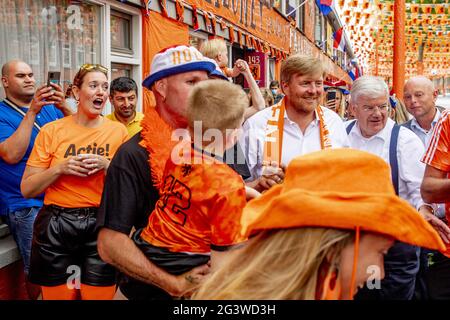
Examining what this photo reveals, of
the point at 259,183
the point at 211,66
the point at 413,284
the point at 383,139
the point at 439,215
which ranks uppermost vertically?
the point at 211,66

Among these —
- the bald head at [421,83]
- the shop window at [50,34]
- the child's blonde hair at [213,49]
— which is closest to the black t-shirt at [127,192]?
the child's blonde hair at [213,49]

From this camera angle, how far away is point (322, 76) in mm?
3467

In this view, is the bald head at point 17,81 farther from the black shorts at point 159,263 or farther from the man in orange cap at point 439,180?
the man in orange cap at point 439,180

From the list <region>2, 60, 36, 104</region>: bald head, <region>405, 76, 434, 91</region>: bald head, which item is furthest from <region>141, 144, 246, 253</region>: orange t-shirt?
<region>405, 76, 434, 91</region>: bald head

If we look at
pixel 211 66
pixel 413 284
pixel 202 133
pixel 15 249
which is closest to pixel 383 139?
pixel 413 284

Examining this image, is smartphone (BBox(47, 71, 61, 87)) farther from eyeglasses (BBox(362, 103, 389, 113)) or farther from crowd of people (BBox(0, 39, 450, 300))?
eyeglasses (BBox(362, 103, 389, 113))

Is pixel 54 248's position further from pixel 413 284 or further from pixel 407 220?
pixel 407 220

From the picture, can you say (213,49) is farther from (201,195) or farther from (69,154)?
(201,195)

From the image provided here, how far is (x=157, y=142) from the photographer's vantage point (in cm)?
228

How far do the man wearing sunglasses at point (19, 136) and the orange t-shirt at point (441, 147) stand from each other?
7.74ft

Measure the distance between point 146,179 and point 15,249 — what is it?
206cm

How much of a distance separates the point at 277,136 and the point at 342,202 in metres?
2.16

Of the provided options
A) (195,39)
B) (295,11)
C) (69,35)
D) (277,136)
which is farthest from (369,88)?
(295,11)

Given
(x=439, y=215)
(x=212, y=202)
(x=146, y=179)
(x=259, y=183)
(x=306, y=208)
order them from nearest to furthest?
(x=306, y=208) < (x=212, y=202) < (x=146, y=179) < (x=259, y=183) < (x=439, y=215)
